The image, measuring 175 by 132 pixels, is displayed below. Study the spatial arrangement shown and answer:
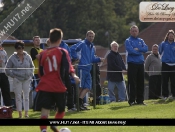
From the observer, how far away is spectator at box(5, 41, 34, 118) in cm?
1541

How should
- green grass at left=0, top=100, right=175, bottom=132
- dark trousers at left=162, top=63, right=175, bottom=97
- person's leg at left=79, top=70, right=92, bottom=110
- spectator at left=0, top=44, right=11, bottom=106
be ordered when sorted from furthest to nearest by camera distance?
dark trousers at left=162, top=63, right=175, bottom=97 < spectator at left=0, top=44, right=11, bottom=106 < person's leg at left=79, top=70, right=92, bottom=110 < green grass at left=0, top=100, right=175, bottom=132

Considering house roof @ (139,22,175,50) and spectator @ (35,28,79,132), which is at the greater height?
house roof @ (139,22,175,50)

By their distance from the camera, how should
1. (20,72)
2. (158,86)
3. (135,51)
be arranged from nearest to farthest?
(20,72)
(135,51)
(158,86)

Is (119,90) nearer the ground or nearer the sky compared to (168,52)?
nearer the ground

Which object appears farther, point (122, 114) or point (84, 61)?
point (84, 61)

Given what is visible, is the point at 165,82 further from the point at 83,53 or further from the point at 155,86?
the point at 83,53

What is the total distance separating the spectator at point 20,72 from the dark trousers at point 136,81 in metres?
2.85

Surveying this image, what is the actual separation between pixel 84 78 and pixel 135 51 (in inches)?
61.8

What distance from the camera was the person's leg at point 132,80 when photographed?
54.7 feet

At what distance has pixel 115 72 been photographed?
19.4 meters

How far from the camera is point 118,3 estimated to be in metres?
82.8

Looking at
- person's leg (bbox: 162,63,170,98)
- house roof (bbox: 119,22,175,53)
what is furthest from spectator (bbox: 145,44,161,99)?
house roof (bbox: 119,22,175,53)

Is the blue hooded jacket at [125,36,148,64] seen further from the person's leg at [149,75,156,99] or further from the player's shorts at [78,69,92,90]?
the person's leg at [149,75,156,99]

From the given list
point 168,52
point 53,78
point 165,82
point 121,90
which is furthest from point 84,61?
point 53,78
